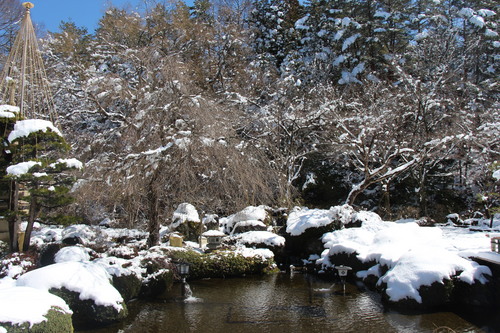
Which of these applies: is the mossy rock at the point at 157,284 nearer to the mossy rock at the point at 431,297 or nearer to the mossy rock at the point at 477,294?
the mossy rock at the point at 431,297

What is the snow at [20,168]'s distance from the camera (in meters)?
6.55

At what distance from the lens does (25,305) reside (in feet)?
14.0

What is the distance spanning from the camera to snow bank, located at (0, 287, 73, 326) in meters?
4.04

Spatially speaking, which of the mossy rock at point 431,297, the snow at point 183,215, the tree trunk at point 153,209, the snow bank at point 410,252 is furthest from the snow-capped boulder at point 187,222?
the mossy rock at point 431,297

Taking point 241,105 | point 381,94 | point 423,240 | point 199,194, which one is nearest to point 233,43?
point 241,105

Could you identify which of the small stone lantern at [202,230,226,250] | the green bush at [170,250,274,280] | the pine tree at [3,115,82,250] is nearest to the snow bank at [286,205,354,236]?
the green bush at [170,250,274,280]

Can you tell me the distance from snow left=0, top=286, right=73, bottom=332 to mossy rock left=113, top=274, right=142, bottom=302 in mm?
2221

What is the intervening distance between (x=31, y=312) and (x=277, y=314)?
3.96 m

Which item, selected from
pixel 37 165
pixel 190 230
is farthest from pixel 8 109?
pixel 190 230

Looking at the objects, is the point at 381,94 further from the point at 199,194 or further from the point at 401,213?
the point at 199,194

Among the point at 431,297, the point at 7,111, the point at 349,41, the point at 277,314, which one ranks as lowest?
the point at 277,314

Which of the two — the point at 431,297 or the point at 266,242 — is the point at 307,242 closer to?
the point at 266,242

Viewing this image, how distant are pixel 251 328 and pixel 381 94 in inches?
545

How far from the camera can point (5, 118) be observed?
23.5 ft
